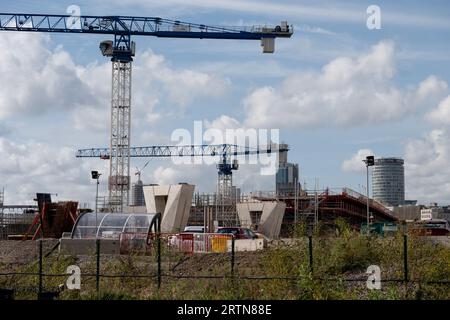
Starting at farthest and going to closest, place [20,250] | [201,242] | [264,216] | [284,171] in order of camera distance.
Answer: [284,171] < [264,216] < [20,250] < [201,242]

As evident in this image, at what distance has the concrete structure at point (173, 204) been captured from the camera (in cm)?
6475

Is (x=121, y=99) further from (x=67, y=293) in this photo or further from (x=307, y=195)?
(x=67, y=293)

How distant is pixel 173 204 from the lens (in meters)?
Result: 65.4

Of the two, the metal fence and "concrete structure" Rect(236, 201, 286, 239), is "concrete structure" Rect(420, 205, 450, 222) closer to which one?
"concrete structure" Rect(236, 201, 286, 239)

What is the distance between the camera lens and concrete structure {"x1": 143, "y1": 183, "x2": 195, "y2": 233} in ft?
212

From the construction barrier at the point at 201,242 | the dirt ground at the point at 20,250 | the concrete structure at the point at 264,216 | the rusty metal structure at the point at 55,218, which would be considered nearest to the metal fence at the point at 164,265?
the construction barrier at the point at 201,242

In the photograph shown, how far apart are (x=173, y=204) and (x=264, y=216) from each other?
857 cm

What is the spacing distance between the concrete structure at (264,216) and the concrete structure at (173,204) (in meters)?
6.73

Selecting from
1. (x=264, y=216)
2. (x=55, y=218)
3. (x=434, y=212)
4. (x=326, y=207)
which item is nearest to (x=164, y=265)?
(x=55, y=218)

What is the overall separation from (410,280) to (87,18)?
90.1m

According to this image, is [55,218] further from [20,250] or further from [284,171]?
[284,171]

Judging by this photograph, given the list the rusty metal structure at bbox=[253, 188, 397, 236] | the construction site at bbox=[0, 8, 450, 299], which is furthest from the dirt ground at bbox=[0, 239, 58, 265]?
the rusty metal structure at bbox=[253, 188, 397, 236]
